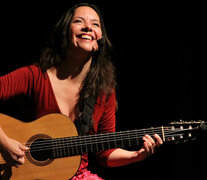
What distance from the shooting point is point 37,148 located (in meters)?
1.54

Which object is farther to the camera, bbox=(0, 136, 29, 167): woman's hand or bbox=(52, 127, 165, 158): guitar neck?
bbox=(52, 127, 165, 158): guitar neck

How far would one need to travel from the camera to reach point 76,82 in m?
1.89

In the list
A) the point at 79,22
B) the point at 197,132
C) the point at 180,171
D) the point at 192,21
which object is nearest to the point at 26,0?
the point at 79,22

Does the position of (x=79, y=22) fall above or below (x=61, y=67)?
above

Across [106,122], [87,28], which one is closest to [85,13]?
[87,28]

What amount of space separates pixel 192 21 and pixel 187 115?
3.23ft

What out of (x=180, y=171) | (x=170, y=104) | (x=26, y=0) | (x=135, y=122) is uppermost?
(x=26, y=0)

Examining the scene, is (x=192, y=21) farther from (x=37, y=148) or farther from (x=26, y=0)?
(x=37, y=148)

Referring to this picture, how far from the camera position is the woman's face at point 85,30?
5.81 ft

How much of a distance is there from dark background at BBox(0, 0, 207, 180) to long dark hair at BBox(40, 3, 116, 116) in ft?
1.57

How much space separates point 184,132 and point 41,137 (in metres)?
0.98

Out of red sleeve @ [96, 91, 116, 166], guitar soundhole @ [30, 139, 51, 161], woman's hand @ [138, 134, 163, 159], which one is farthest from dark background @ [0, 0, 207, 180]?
guitar soundhole @ [30, 139, 51, 161]

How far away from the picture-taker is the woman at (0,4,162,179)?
1694 millimetres

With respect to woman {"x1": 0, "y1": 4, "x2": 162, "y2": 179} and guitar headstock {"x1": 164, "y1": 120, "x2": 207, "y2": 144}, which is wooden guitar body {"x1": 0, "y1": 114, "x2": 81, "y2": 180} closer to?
woman {"x1": 0, "y1": 4, "x2": 162, "y2": 179}
